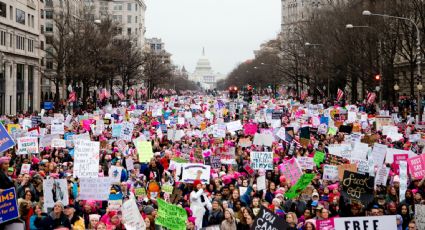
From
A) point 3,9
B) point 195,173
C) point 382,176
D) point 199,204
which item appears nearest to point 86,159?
point 195,173

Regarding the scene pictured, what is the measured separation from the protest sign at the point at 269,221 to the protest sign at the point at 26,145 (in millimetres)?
10930

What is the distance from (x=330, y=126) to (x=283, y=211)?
15661mm

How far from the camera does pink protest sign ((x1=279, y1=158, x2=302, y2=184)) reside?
48.7 feet

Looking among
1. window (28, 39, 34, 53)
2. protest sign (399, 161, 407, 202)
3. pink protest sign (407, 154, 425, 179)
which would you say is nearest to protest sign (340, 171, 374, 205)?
protest sign (399, 161, 407, 202)

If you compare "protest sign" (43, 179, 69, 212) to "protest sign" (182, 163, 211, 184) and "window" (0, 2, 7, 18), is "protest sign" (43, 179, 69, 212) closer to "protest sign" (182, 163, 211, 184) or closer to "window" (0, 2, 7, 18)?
"protest sign" (182, 163, 211, 184)

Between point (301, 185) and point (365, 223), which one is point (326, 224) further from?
point (301, 185)

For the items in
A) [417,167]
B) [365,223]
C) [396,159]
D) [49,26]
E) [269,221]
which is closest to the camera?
[365,223]

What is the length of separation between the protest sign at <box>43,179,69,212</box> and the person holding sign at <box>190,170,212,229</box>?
2229 mm

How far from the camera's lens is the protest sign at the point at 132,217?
10.2m

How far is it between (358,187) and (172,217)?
13.8ft

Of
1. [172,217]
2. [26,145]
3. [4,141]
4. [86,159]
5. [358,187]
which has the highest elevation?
[4,141]

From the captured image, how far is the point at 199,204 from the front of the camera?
1255 cm

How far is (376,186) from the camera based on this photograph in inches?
586

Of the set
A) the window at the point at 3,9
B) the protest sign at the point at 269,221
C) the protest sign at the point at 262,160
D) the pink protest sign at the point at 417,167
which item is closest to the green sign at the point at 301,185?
the pink protest sign at the point at 417,167
